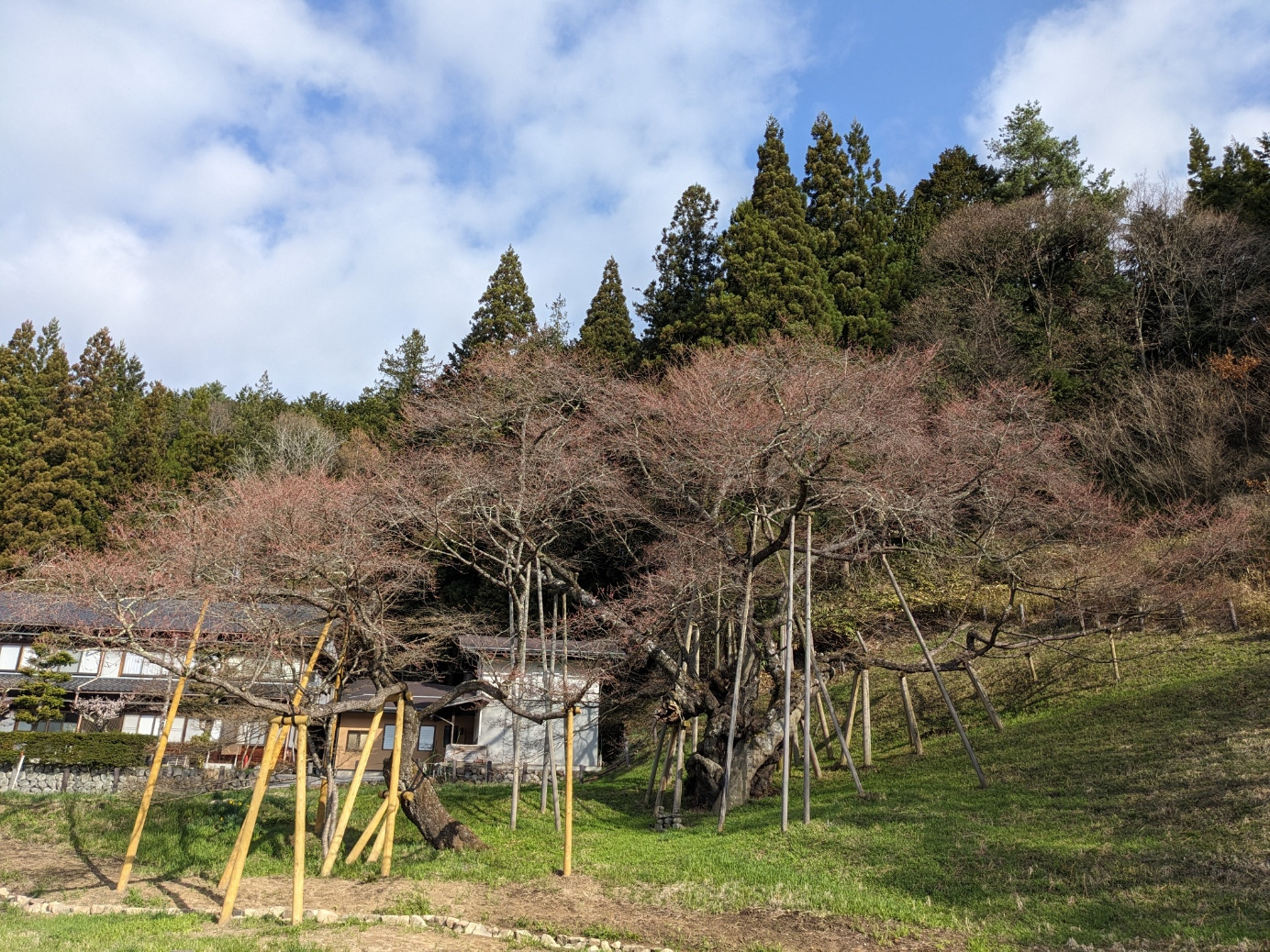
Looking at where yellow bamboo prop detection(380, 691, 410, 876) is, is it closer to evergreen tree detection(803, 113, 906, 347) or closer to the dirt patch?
the dirt patch

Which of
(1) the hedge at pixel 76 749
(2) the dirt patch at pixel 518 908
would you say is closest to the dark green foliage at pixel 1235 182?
(2) the dirt patch at pixel 518 908

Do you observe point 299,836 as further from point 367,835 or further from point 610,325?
point 610,325

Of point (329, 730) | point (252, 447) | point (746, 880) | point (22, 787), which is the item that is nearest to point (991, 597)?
point (746, 880)

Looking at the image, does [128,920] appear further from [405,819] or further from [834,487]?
[834,487]

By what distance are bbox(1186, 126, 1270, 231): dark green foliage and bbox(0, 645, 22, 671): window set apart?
124 feet

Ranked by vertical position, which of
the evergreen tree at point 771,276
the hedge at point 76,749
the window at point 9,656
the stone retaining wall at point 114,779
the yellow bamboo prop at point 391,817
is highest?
the evergreen tree at point 771,276

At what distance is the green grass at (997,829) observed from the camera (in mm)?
6570

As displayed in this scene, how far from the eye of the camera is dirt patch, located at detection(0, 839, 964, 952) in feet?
20.5

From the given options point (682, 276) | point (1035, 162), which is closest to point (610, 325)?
point (682, 276)

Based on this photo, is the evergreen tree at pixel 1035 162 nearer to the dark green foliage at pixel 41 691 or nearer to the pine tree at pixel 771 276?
the pine tree at pixel 771 276

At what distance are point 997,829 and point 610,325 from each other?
72.3 feet

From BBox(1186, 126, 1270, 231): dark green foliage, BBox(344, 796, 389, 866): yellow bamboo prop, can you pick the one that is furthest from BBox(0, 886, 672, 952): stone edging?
BBox(1186, 126, 1270, 231): dark green foliage

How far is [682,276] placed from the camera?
93.9 ft

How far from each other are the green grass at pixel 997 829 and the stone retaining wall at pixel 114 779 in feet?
8.66
